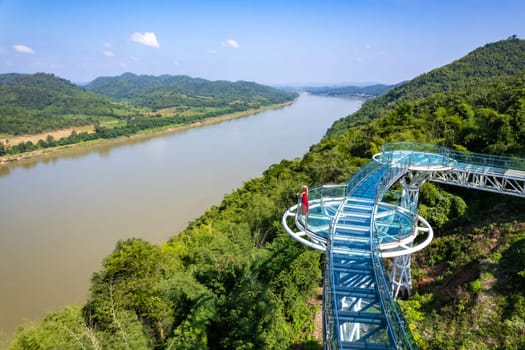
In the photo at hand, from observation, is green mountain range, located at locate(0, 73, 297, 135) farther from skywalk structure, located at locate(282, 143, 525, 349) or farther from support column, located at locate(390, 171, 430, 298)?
skywalk structure, located at locate(282, 143, 525, 349)

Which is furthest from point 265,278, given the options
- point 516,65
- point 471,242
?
point 516,65

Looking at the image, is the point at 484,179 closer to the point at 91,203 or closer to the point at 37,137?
the point at 91,203

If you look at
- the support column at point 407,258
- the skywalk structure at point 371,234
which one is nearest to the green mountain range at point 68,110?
the support column at point 407,258

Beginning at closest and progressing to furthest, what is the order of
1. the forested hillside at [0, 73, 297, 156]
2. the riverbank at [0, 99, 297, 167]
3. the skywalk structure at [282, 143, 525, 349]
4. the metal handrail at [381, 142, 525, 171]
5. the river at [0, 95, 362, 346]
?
the skywalk structure at [282, 143, 525, 349]
the metal handrail at [381, 142, 525, 171]
the river at [0, 95, 362, 346]
the riverbank at [0, 99, 297, 167]
the forested hillside at [0, 73, 297, 156]

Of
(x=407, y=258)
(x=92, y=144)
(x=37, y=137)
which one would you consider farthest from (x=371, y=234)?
(x=37, y=137)

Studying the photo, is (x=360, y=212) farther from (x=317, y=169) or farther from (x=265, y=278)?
(x=317, y=169)

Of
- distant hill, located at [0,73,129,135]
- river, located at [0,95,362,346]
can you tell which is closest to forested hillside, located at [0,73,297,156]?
distant hill, located at [0,73,129,135]
